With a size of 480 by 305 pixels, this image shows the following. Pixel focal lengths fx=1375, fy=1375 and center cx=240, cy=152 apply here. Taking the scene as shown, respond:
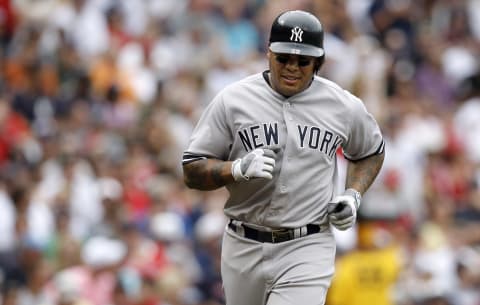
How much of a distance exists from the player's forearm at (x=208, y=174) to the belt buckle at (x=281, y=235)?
1.37 feet

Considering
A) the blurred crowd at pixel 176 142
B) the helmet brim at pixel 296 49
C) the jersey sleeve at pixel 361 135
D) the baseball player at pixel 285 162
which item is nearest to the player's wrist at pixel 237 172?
the baseball player at pixel 285 162

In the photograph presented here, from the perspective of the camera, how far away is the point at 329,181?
24.4ft

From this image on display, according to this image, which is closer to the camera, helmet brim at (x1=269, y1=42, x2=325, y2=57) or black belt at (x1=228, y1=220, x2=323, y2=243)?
helmet brim at (x1=269, y1=42, x2=325, y2=57)

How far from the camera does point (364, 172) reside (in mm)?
7609

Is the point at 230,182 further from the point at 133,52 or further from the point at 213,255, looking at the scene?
the point at 133,52

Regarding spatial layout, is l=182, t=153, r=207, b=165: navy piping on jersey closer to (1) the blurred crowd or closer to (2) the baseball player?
(2) the baseball player

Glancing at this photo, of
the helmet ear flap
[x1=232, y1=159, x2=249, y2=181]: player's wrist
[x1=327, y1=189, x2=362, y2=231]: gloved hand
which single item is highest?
the helmet ear flap

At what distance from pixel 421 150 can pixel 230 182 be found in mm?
7394

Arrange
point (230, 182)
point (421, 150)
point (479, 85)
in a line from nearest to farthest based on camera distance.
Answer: point (230, 182), point (421, 150), point (479, 85)

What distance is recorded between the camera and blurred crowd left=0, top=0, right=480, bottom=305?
12.0 meters

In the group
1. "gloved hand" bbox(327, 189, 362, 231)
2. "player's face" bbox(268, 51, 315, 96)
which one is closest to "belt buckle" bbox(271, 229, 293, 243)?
"gloved hand" bbox(327, 189, 362, 231)

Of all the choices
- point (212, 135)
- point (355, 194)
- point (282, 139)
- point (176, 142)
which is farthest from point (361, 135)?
point (176, 142)

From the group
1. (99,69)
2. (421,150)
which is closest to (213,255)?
(421,150)

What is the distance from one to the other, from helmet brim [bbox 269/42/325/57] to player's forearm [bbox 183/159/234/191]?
0.64 metres
